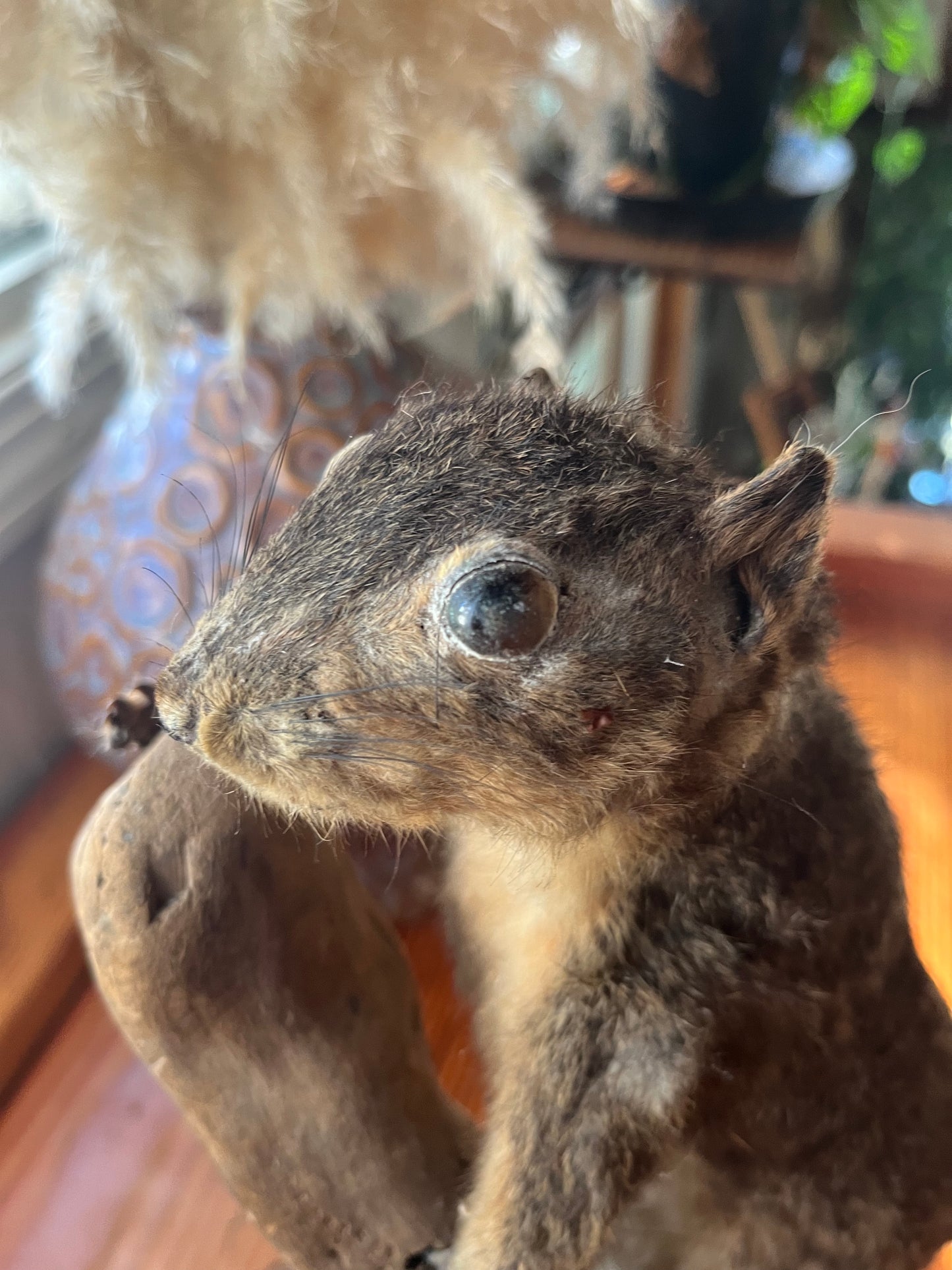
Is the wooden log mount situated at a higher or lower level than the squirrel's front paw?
higher

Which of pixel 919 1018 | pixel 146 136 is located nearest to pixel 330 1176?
pixel 919 1018

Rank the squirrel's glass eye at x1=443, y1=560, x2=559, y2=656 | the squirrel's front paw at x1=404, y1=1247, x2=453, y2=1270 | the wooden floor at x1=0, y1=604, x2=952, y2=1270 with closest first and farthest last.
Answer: the squirrel's glass eye at x1=443, y1=560, x2=559, y2=656 → the squirrel's front paw at x1=404, y1=1247, x2=453, y2=1270 → the wooden floor at x1=0, y1=604, x2=952, y2=1270

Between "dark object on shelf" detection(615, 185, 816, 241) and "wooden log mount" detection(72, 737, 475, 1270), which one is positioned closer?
"wooden log mount" detection(72, 737, 475, 1270)

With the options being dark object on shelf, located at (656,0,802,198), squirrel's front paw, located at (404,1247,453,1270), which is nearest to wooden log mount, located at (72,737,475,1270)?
squirrel's front paw, located at (404,1247,453,1270)

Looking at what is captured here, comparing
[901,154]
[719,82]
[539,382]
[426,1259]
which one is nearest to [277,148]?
[539,382]

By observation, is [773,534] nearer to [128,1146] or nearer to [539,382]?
[539,382]

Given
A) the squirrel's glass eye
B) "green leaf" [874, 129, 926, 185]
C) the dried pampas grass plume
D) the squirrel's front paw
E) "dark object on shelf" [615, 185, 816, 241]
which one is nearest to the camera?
the squirrel's glass eye

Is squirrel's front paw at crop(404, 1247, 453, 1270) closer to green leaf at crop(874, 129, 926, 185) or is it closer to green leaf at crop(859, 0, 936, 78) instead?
green leaf at crop(859, 0, 936, 78)
